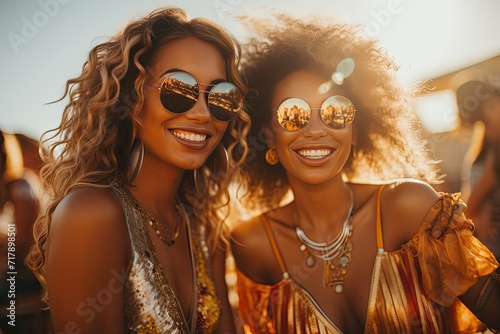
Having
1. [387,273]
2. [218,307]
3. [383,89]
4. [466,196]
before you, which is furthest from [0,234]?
[466,196]

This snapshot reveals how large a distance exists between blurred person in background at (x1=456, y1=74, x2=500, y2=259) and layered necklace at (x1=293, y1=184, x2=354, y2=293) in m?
1.71

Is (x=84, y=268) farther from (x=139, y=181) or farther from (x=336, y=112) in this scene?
(x=336, y=112)

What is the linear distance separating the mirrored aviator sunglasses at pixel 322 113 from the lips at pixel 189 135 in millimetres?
528

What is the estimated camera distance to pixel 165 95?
2281 mm

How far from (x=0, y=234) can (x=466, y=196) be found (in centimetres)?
408

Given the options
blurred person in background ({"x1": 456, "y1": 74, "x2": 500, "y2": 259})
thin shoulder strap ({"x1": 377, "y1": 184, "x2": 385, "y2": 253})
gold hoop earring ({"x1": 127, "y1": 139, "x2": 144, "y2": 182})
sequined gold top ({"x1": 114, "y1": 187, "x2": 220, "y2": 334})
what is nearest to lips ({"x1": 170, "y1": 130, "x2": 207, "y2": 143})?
gold hoop earring ({"x1": 127, "y1": 139, "x2": 144, "y2": 182})

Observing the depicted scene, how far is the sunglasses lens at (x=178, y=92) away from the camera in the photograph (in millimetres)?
2283

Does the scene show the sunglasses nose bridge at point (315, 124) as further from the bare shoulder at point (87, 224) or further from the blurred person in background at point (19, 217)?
the blurred person in background at point (19, 217)

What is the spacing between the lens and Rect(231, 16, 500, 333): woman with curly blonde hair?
235 centimetres

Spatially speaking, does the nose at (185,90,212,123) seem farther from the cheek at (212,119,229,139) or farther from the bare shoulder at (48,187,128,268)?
the bare shoulder at (48,187,128,268)

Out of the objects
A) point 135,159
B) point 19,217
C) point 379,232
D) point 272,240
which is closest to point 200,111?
point 135,159

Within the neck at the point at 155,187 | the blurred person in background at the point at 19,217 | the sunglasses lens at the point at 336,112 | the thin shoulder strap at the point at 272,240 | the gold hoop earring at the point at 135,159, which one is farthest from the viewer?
the blurred person in background at the point at 19,217

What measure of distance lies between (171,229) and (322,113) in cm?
116

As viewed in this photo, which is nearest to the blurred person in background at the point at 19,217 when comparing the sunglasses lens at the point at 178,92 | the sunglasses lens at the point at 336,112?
the sunglasses lens at the point at 178,92
